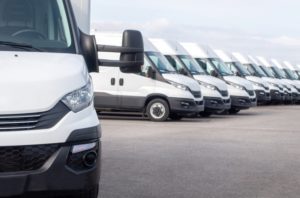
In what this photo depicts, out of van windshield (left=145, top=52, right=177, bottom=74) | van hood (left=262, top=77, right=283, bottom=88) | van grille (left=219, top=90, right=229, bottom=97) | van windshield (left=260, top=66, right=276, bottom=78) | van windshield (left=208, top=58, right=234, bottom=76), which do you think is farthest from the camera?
van windshield (left=260, top=66, right=276, bottom=78)

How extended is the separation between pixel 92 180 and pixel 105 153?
622cm

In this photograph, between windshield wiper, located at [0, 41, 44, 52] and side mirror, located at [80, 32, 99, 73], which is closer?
windshield wiper, located at [0, 41, 44, 52]

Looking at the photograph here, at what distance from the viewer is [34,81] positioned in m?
4.71

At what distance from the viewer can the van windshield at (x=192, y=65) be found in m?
21.7

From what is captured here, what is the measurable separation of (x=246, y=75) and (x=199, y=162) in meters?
18.3

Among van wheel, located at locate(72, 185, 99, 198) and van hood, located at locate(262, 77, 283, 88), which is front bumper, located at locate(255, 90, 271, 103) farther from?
van wheel, located at locate(72, 185, 99, 198)

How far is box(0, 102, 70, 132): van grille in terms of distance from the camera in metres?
Answer: 4.54

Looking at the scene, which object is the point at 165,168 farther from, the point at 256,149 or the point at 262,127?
the point at 262,127

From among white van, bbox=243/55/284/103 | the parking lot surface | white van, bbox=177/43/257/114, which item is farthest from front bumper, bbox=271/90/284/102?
the parking lot surface

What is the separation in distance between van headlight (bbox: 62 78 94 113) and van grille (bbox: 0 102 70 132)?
59 millimetres

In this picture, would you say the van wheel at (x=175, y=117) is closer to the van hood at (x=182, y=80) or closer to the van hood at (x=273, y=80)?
the van hood at (x=182, y=80)

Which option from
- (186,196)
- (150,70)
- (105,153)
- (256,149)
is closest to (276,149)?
(256,149)

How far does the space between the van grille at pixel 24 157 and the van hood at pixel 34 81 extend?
0.84 ft

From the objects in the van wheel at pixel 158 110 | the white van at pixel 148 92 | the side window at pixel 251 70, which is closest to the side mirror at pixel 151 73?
the white van at pixel 148 92
